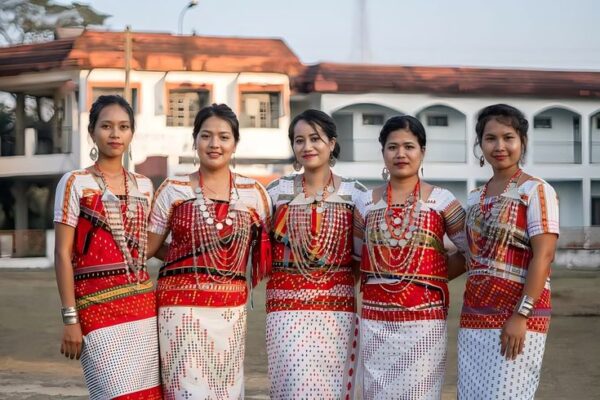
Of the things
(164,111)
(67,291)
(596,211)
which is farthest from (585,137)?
(67,291)

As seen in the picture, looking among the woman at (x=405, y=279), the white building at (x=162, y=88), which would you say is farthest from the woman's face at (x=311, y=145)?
the white building at (x=162, y=88)

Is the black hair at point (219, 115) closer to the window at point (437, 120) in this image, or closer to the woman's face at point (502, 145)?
the woman's face at point (502, 145)

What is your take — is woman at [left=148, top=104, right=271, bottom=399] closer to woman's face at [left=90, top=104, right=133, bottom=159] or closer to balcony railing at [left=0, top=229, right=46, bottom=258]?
woman's face at [left=90, top=104, right=133, bottom=159]

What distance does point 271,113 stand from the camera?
2380cm

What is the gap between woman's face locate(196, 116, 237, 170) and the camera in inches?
183

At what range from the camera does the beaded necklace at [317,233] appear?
4781 mm

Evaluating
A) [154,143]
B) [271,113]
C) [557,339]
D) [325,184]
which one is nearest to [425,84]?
[271,113]

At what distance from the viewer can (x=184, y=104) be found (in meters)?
23.4

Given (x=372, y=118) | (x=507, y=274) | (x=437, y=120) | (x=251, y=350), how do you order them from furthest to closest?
1. (x=437, y=120)
2. (x=372, y=118)
3. (x=251, y=350)
4. (x=507, y=274)

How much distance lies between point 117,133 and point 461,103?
21043mm

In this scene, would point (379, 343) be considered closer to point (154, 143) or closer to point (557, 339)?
point (557, 339)

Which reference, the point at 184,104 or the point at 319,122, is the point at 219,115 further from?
the point at 184,104

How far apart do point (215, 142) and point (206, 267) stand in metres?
0.63

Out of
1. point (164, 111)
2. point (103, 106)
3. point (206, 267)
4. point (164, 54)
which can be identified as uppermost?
point (164, 54)
